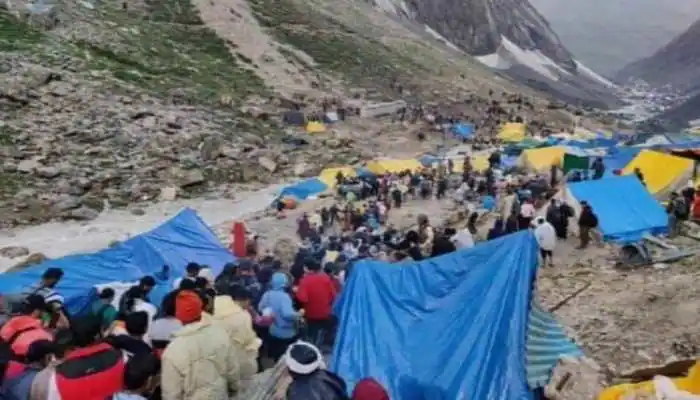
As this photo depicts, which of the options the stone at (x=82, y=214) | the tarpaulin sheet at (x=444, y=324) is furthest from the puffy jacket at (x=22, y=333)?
the stone at (x=82, y=214)

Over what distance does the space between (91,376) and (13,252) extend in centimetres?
1422

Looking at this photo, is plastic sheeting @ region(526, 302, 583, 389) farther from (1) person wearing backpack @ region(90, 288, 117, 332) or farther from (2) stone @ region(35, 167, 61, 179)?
(2) stone @ region(35, 167, 61, 179)

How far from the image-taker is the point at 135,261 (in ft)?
33.4

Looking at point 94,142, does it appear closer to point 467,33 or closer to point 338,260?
point 338,260

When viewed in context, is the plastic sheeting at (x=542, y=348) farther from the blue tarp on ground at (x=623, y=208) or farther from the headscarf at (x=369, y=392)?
the blue tarp on ground at (x=623, y=208)

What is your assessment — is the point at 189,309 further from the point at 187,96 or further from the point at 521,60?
the point at 521,60

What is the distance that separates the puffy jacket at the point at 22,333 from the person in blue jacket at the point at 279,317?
1.89 meters

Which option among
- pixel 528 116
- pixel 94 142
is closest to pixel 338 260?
pixel 94 142

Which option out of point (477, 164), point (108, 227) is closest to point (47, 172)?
point (108, 227)

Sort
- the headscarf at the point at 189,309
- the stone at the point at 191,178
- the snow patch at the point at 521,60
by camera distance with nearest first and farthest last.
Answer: the headscarf at the point at 189,309, the stone at the point at 191,178, the snow patch at the point at 521,60

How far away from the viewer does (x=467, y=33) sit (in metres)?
109

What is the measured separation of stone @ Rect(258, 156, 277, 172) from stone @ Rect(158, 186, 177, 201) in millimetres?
4857

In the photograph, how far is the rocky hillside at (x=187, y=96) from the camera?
23953 millimetres

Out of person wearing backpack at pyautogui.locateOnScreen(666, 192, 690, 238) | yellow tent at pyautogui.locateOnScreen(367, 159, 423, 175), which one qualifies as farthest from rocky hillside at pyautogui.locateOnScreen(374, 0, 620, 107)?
person wearing backpack at pyautogui.locateOnScreen(666, 192, 690, 238)
